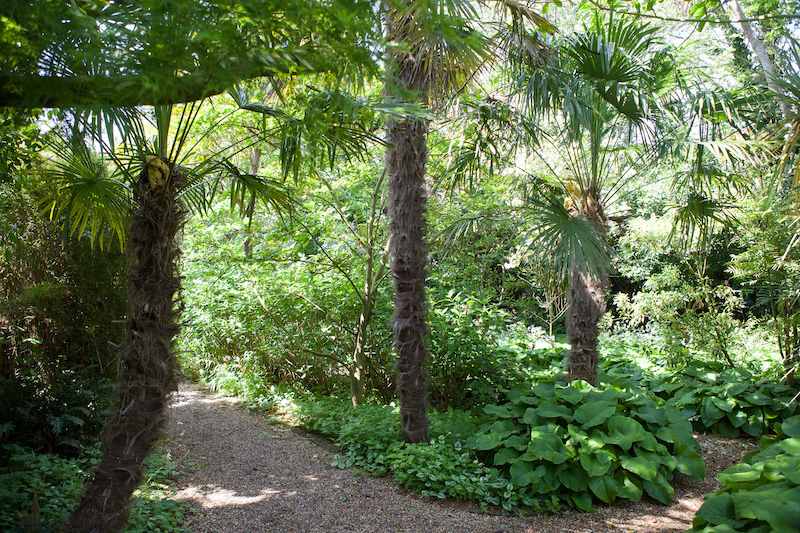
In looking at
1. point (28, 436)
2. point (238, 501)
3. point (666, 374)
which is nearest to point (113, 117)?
point (238, 501)

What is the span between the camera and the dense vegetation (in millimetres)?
1858

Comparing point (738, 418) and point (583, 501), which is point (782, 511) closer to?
point (583, 501)

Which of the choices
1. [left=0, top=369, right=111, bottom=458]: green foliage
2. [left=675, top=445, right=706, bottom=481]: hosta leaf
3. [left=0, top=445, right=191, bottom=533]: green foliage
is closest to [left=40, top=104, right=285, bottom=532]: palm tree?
[left=0, top=445, right=191, bottom=533]: green foliage

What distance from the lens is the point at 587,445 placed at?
4227mm

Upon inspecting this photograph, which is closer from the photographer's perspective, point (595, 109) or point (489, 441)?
point (489, 441)

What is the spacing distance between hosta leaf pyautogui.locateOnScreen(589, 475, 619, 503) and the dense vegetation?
0.06 feet

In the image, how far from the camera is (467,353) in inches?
220

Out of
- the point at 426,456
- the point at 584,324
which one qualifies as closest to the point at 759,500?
the point at 426,456

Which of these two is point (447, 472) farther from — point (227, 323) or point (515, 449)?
point (227, 323)

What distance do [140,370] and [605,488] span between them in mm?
3518

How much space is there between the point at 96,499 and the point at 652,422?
4.43 meters

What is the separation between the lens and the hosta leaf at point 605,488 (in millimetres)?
3979

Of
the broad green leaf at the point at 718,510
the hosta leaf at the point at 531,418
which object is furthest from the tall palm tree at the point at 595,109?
the broad green leaf at the point at 718,510

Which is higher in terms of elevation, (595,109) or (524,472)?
(595,109)
